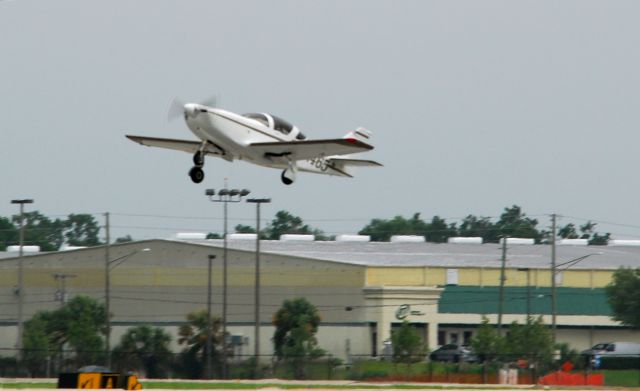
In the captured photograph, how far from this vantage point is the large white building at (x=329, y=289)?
88188 mm

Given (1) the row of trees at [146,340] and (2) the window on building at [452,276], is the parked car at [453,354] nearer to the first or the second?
(2) the window on building at [452,276]

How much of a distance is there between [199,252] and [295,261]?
21.6 feet

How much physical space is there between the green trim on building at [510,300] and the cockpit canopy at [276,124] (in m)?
44.9

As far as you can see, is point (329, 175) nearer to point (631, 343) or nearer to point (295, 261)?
Result: point (295, 261)

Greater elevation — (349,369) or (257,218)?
(257,218)

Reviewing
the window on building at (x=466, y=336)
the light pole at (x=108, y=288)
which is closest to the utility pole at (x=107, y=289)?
the light pole at (x=108, y=288)

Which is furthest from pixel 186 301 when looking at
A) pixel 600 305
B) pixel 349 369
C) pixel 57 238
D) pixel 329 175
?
pixel 57 238

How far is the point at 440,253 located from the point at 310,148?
51248 millimetres

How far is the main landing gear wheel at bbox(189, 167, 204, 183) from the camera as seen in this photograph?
4731cm

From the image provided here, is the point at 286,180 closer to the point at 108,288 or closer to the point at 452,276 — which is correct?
the point at 108,288

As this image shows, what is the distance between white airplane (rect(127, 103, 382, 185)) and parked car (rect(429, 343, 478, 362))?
32.3m

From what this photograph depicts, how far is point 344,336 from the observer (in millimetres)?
87875

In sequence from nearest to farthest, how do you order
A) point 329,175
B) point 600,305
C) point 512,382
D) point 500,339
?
point 329,175 → point 512,382 → point 500,339 → point 600,305

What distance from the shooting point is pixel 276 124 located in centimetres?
4938
